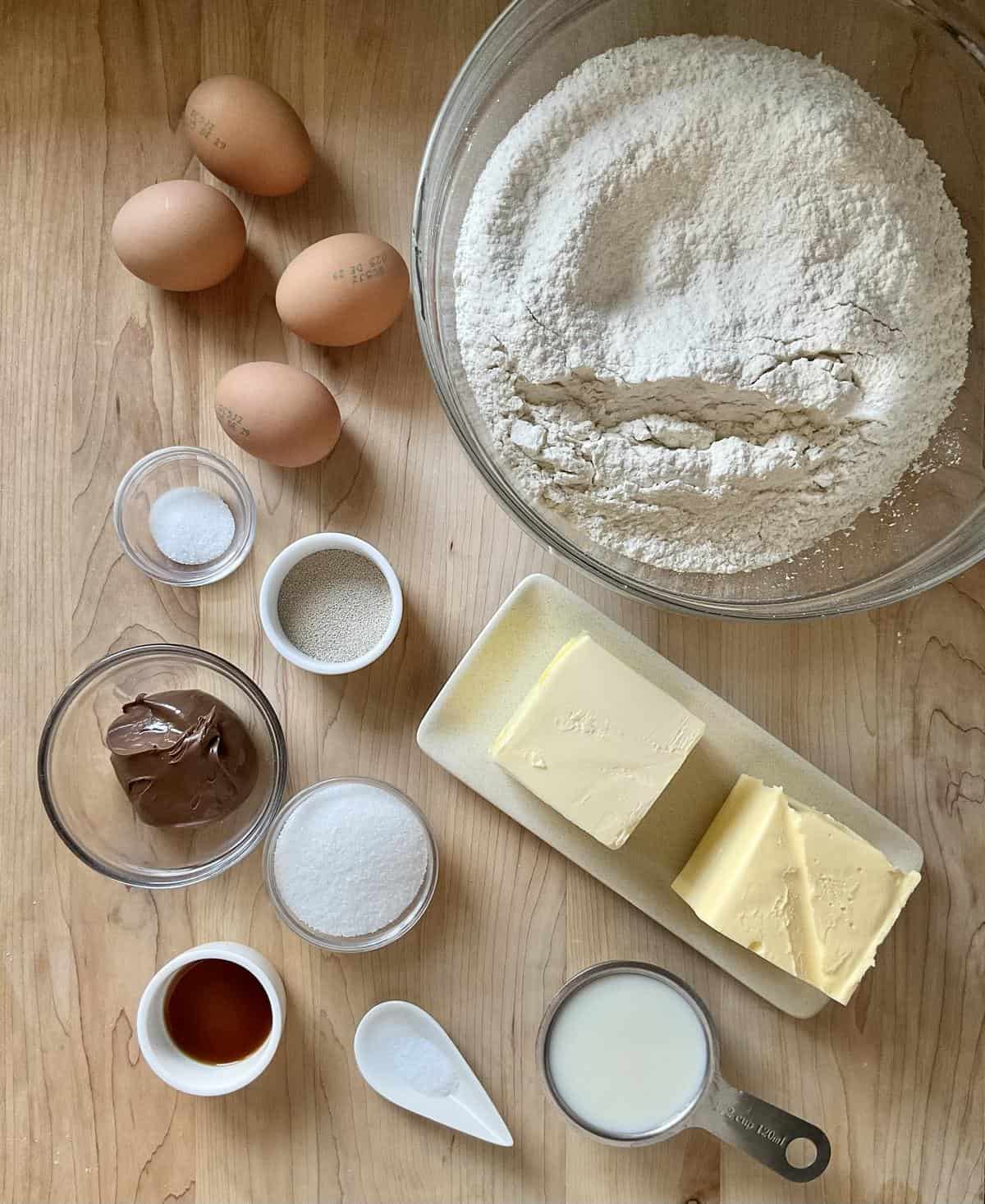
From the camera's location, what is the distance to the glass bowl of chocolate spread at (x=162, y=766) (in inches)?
38.5

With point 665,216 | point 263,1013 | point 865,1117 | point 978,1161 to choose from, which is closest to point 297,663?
point 263,1013

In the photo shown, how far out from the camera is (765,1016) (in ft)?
3.44

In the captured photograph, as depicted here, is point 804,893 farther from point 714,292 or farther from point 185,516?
point 185,516

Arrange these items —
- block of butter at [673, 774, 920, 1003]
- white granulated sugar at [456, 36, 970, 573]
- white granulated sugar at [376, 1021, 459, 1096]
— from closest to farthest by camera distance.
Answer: white granulated sugar at [456, 36, 970, 573] → block of butter at [673, 774, 920, 1003] → white granulated sugar at [376, 1021, 459, 1096]

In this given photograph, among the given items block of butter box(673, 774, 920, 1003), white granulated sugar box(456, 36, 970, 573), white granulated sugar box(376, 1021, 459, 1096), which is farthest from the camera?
white granulated sugar box(376, 1021, 459, 1096)

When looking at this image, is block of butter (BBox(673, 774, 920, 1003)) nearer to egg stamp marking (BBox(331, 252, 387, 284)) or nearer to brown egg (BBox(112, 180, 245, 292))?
egg stamp marking (BBox(331, 252, 387, 284))

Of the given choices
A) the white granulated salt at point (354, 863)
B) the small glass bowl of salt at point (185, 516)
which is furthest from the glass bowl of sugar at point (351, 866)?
the small glass bowl of salt at point (185, 516)

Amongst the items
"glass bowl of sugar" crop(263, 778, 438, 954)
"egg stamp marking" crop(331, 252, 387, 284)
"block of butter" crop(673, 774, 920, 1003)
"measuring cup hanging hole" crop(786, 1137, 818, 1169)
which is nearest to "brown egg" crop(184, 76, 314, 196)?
"egg stamp marking" crop(331, 252, 387, 284)

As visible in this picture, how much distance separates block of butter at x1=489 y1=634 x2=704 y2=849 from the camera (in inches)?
37.7

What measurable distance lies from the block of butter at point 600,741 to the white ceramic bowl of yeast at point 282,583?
17cm

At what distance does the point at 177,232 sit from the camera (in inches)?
37.6

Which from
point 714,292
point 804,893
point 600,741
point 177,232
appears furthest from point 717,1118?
point 177,232

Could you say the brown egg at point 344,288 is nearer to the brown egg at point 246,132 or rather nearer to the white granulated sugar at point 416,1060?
Answer: the brown egg at point 246,132

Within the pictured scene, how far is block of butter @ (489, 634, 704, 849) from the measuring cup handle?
0.99 feet
